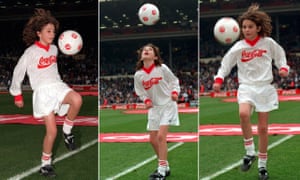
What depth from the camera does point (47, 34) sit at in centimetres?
321

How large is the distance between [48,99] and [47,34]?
54 centimetres

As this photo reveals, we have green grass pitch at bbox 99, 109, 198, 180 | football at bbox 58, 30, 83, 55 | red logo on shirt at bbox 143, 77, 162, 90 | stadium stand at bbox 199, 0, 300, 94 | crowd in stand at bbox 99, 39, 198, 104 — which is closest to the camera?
football at bbox 58, 30, 83, 55

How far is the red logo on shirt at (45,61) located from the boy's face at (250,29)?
5.24 ft

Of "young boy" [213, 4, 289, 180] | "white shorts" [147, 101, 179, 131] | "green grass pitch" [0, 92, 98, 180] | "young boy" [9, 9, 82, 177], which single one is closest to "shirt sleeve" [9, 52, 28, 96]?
"young boy" [9, 9, 82, 177]

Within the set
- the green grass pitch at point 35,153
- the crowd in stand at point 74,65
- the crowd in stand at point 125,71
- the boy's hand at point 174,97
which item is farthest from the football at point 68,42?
the crowd in stand at point 74,65

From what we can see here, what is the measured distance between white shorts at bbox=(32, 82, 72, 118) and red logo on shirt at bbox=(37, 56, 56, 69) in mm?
169

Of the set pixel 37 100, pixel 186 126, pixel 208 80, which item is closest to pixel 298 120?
pixel 186 126

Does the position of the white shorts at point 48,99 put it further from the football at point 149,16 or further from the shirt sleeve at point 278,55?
the shirt sleeve at point 278,55

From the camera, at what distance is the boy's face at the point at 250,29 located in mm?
3109

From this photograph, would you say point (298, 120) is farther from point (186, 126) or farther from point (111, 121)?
point (111, 121)

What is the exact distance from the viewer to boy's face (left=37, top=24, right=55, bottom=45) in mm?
3197

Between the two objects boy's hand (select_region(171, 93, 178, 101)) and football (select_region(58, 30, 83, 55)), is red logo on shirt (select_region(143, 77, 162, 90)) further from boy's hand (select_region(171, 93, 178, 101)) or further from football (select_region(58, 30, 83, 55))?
football (select_region(58, 30, 83, 55))

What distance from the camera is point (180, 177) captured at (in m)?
3.53

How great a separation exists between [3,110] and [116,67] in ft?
12.9
